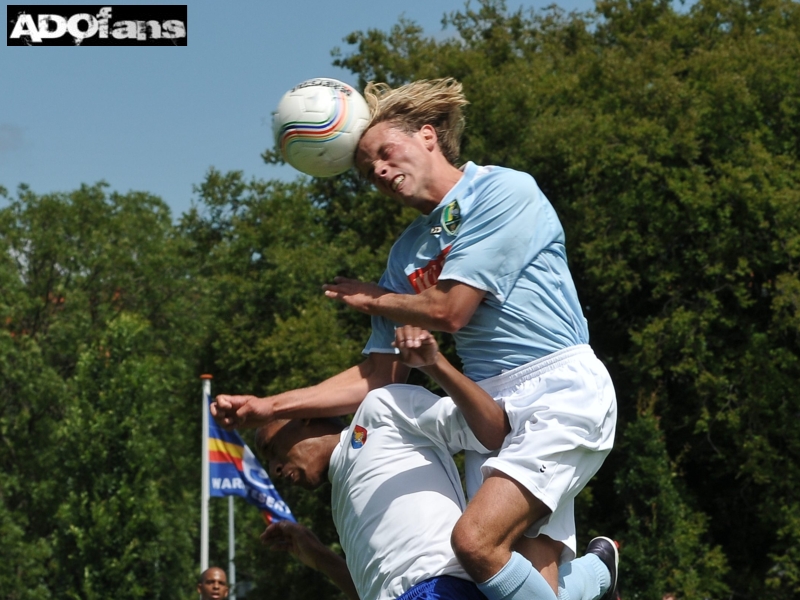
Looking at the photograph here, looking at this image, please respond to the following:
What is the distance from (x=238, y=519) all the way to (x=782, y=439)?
18.6m

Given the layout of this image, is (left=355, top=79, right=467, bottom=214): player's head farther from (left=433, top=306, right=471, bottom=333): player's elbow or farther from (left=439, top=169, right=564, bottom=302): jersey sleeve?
(left=433, top=306, right=471, bottom=333): player's elbow

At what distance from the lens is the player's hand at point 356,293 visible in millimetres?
4180

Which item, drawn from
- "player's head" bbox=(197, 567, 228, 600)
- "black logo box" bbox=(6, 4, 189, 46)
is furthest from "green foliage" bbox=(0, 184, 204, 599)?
"black logo box" bbox=(6, 4, 189, 46)

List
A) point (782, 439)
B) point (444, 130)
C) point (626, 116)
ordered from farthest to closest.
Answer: point (626, 116) → point (782, 439) → point (444, 130)

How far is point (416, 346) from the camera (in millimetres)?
3648

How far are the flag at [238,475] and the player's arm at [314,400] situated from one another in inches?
530

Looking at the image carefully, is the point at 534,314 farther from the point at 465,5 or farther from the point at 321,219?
the point at 465,5

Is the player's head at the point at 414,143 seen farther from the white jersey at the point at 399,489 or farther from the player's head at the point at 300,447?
the player's head at the point at 300,447

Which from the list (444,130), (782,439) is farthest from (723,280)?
(444,130)

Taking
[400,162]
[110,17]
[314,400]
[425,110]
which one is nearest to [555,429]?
[314,400]

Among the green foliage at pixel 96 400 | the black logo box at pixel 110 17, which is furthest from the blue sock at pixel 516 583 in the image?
the green foliage at pixel 96 400

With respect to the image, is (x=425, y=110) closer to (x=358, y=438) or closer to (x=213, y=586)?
(x=358, y=438)

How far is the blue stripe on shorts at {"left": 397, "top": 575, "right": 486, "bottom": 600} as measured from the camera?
3764 mm

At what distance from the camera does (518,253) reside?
4.04m
